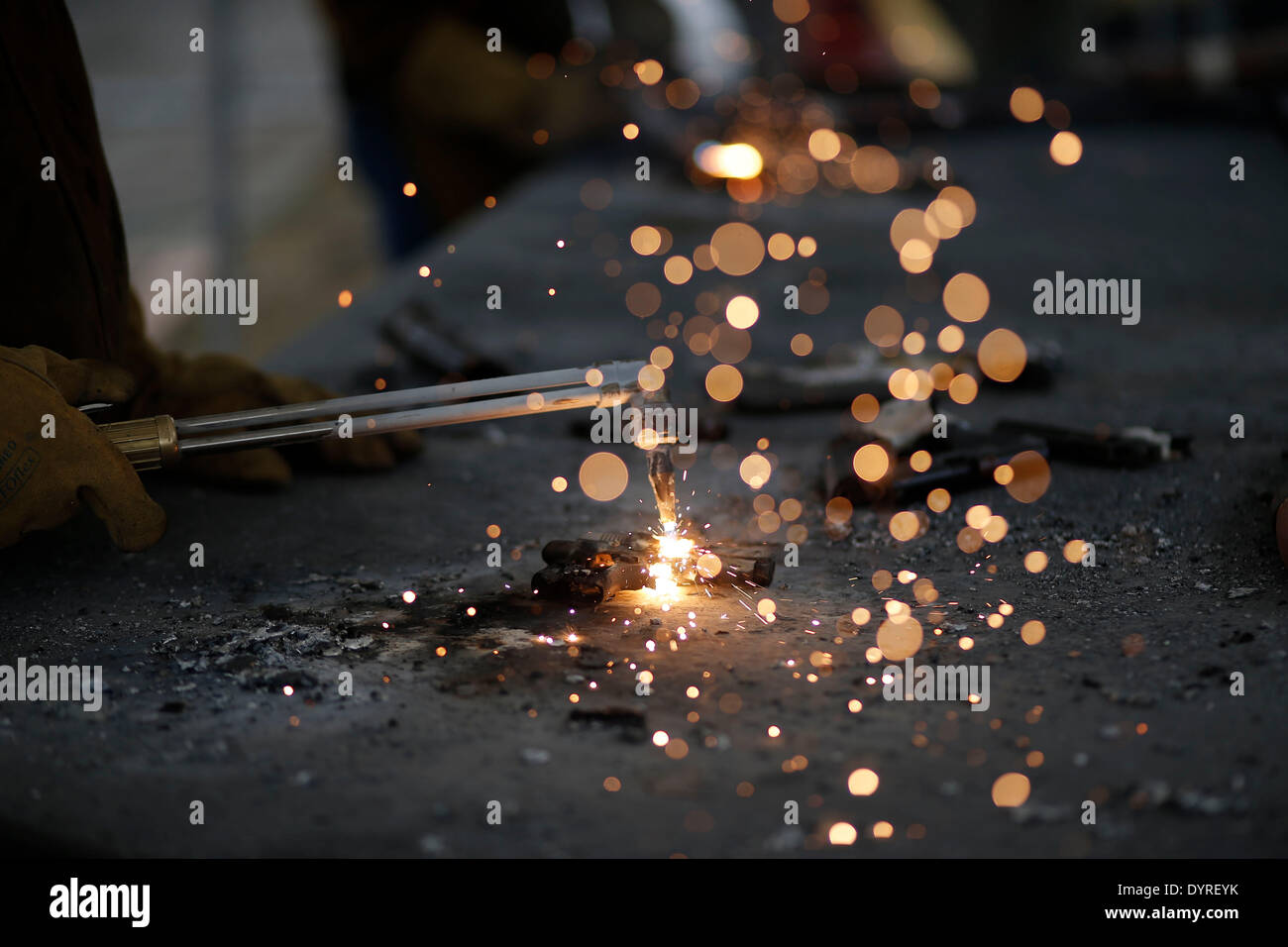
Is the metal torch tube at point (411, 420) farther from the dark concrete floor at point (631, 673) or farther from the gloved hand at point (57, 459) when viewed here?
the dark concrete floor at point (631, 673)

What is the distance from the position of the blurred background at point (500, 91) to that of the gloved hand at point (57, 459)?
4.30m

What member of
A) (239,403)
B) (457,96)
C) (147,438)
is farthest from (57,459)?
(457,96)

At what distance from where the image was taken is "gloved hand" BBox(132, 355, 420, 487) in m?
2.98

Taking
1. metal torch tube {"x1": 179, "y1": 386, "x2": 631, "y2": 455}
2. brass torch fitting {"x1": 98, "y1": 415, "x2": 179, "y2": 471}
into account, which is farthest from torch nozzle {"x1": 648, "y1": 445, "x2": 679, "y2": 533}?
brass torch fitting {"x1": 98, "y1": 415, "x2": 179, "y2": 471}

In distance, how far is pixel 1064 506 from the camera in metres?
2.74

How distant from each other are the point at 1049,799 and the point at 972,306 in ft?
11.8

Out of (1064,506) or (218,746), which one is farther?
(1064,506)

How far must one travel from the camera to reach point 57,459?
2211mm

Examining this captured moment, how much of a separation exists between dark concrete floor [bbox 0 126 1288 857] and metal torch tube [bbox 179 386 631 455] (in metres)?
0.30

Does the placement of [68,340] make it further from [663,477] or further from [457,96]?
[457,96]

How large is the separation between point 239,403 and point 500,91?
5186 mm
